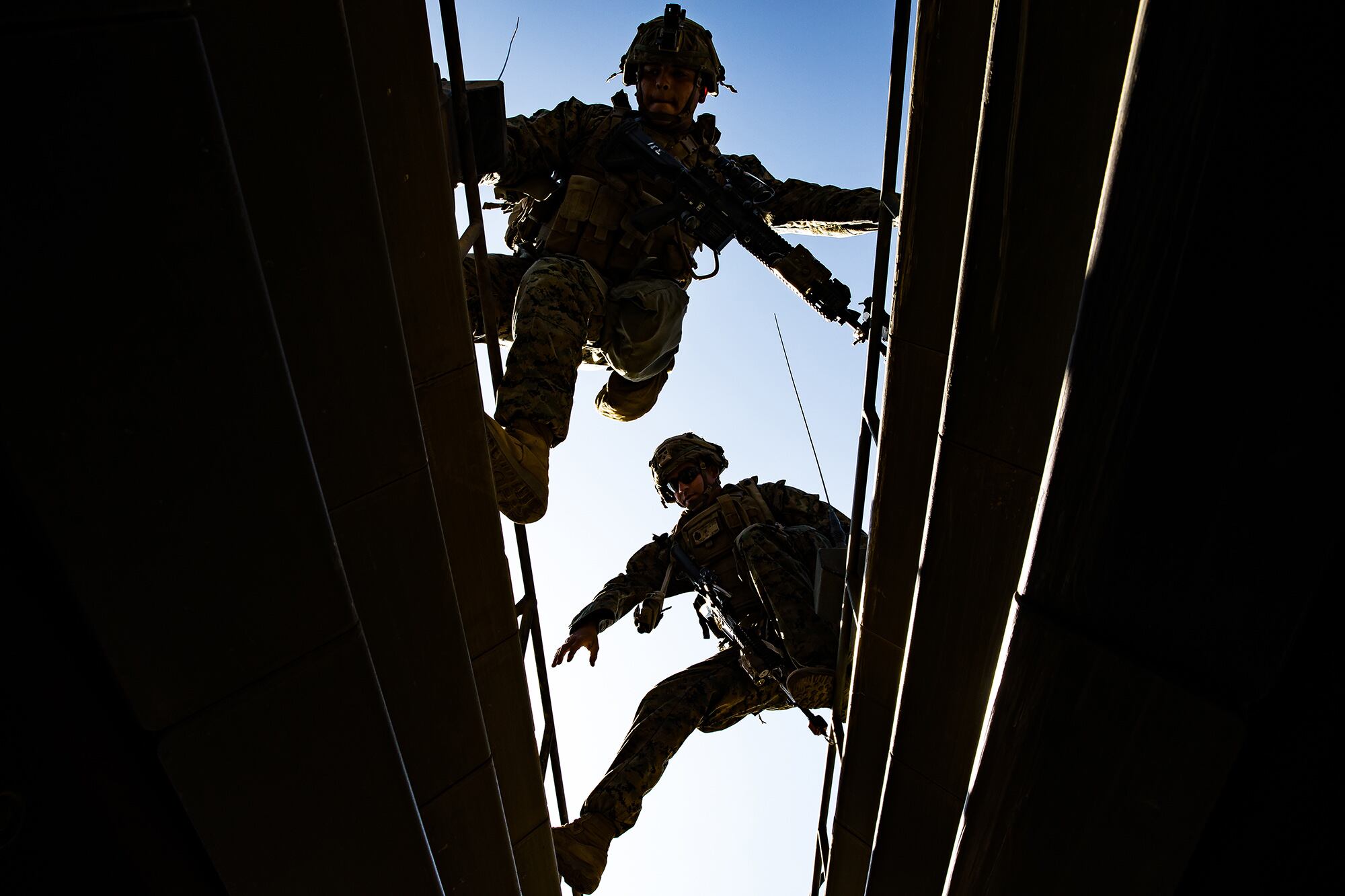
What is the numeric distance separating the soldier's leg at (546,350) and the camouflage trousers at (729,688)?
7.78ft

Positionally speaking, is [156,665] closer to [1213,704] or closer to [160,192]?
[160,192]

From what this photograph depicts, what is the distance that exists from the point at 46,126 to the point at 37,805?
101cm

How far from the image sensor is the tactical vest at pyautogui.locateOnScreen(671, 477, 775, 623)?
295 inches

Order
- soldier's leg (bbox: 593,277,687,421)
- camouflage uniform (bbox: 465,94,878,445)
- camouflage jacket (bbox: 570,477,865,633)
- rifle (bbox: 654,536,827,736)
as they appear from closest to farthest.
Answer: camouflage uniform (bbox: 465,94,878,445), soldier's leg (bbox: 593,277,687,421), rifle (bbox: 654,536,827,736), camouflage jacket (bbox: 570,477,865,633)

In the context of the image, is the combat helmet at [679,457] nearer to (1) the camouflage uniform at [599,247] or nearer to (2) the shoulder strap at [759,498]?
(2) the shoulder strap at [759,498]

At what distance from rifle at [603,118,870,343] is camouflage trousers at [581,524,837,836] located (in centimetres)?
185

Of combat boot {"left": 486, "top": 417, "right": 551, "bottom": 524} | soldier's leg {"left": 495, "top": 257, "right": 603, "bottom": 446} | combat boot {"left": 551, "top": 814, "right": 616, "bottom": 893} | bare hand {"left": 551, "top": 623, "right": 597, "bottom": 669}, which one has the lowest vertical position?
combat boot {"left": 551, "top": 814, "right": 616, "bottom": 893}

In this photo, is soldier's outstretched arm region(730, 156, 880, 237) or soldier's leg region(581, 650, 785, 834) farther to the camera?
soldier's leg region(581, 650, 785, 834)

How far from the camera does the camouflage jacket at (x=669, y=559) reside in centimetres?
705

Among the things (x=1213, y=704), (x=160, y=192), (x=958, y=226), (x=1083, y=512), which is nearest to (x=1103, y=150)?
(x=958, y=226)

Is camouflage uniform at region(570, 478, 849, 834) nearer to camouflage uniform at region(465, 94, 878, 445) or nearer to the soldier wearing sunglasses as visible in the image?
the soldier wearing sunglasses

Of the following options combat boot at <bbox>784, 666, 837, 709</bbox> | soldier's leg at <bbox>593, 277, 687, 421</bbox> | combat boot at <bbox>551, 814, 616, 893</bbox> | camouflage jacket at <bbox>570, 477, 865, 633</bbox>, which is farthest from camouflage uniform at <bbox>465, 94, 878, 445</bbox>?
combat boot at <bbox>551, 814, 616, 893</bbox>

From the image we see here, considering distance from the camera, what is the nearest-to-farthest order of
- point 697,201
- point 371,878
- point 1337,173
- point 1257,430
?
point 1337,173 → point 1257,430 → point 371,878 → point 697,201

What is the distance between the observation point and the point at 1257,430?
1.29 metres
